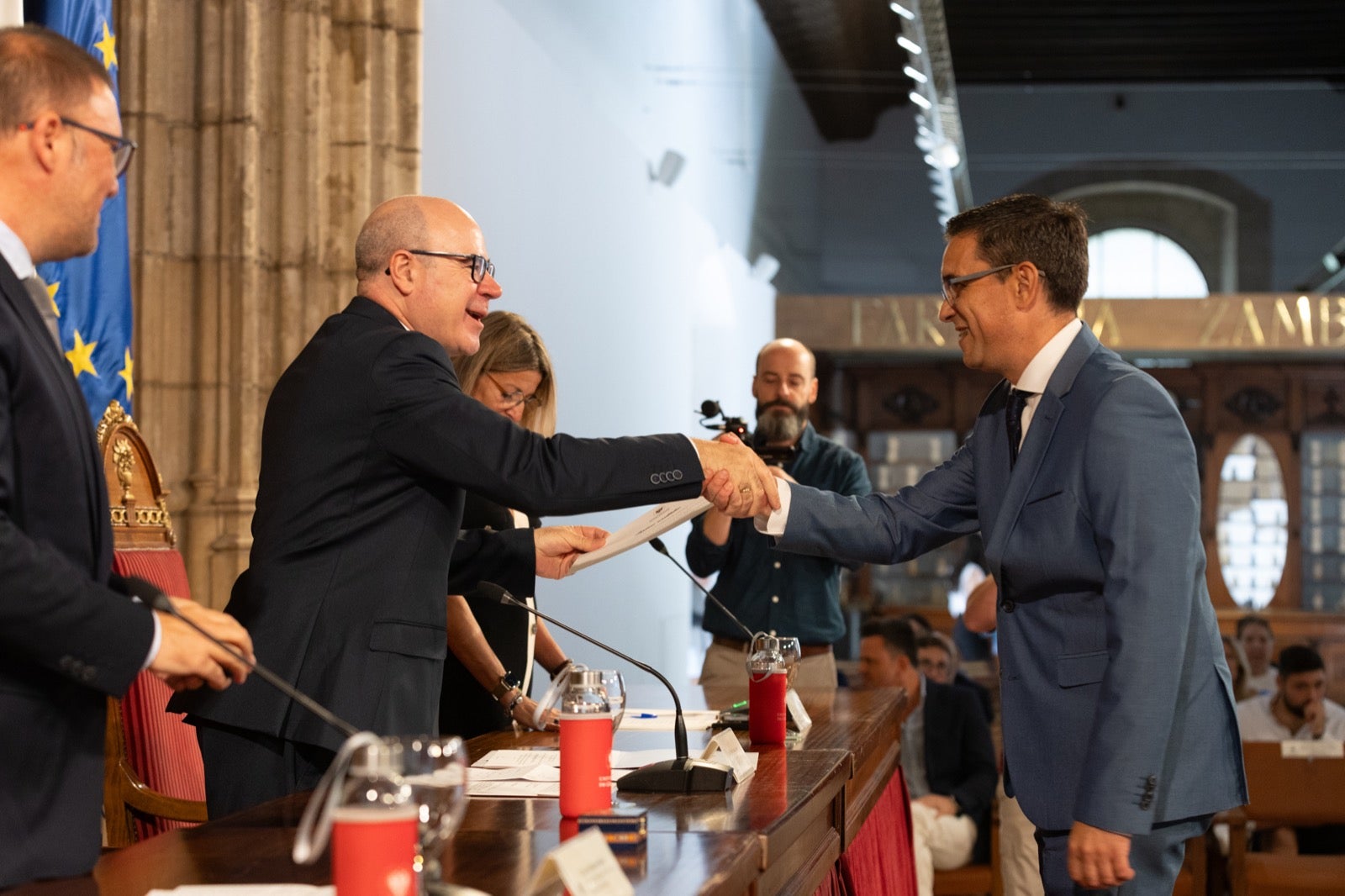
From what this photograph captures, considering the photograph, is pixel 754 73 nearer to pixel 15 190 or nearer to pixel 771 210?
pixel 771 210

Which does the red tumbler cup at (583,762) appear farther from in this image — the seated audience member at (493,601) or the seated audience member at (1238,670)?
the seated audience member at (1238,670)

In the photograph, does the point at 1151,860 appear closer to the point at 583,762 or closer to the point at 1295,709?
the point at 583,762

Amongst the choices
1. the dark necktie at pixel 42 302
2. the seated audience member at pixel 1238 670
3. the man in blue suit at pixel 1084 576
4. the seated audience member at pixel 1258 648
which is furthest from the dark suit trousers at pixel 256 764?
the seated audience member at pixel 1258 648

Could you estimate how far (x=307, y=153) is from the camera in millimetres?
4031

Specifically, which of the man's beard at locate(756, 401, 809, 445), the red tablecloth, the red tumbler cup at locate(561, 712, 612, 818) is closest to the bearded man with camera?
the man's beard at locate(756, 401, 809, 445)

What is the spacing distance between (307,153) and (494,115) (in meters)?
1.04

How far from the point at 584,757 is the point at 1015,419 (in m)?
0.91

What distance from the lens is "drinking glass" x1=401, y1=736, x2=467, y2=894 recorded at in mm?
1171

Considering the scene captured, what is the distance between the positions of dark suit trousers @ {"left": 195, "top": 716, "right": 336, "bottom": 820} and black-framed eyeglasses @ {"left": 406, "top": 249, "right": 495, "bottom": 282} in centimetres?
78

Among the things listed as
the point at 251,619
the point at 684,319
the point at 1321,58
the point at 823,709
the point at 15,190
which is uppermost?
the point at 1321,58

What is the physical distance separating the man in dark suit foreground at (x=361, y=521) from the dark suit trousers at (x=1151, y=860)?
2.73ft

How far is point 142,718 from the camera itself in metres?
2.88

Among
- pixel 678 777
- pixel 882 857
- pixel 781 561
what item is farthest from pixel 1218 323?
pixel 678 777

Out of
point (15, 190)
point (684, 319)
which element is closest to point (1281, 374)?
point (684, 319)
